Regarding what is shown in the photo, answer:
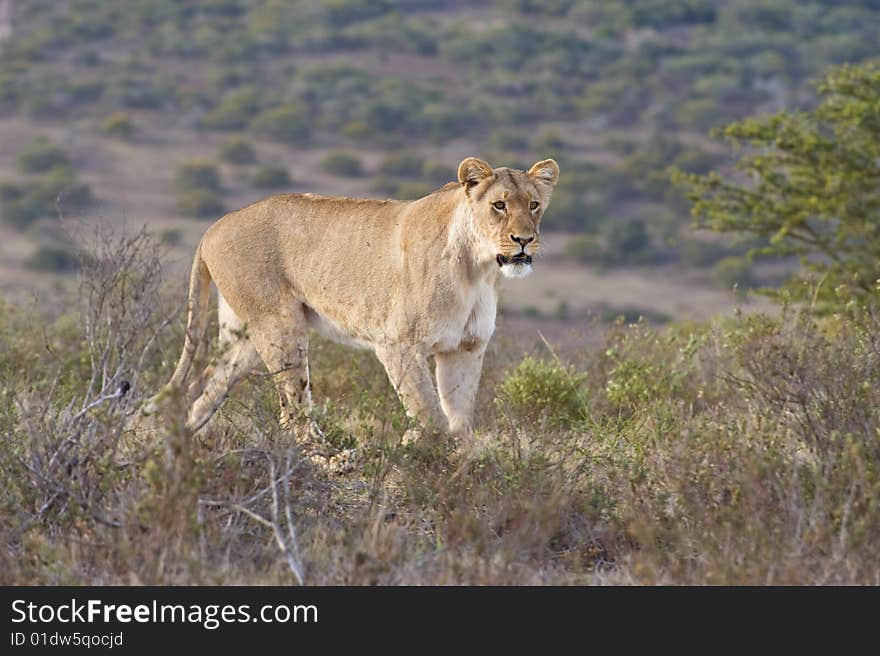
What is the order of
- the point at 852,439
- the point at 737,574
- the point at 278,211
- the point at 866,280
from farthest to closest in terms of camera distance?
1. the point at 866,280
2. the point at 278,211
3. the point at 852,439
4. the point at 737,574

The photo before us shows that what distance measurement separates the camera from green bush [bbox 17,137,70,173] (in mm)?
44656

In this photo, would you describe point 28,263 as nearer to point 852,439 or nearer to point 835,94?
point 835,94

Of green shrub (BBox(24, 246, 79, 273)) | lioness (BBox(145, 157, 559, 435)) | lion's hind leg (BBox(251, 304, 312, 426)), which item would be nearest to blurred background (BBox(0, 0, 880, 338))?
green shrub (BBox(24, 246, 79, 273))

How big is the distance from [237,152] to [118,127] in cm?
400

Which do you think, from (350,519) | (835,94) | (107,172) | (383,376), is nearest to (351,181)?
(107,172)

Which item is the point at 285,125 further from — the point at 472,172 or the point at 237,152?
the point at 472,172

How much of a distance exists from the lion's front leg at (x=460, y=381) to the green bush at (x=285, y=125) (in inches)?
1683

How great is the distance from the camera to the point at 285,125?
49.9m

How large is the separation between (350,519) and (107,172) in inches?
1548

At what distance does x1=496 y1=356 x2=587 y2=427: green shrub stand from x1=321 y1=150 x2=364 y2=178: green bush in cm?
3833

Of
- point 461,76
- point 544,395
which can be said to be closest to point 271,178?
point 461,76

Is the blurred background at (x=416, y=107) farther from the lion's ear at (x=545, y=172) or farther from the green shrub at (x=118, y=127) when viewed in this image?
the lion's ear at (x=545, y=172)

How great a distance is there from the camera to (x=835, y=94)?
15789 mm

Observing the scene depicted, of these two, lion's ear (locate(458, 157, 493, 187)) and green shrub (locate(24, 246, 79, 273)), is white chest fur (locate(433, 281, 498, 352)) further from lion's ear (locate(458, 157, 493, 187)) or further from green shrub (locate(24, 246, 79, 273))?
green shrub (locate(24, 246, 79, 273))
